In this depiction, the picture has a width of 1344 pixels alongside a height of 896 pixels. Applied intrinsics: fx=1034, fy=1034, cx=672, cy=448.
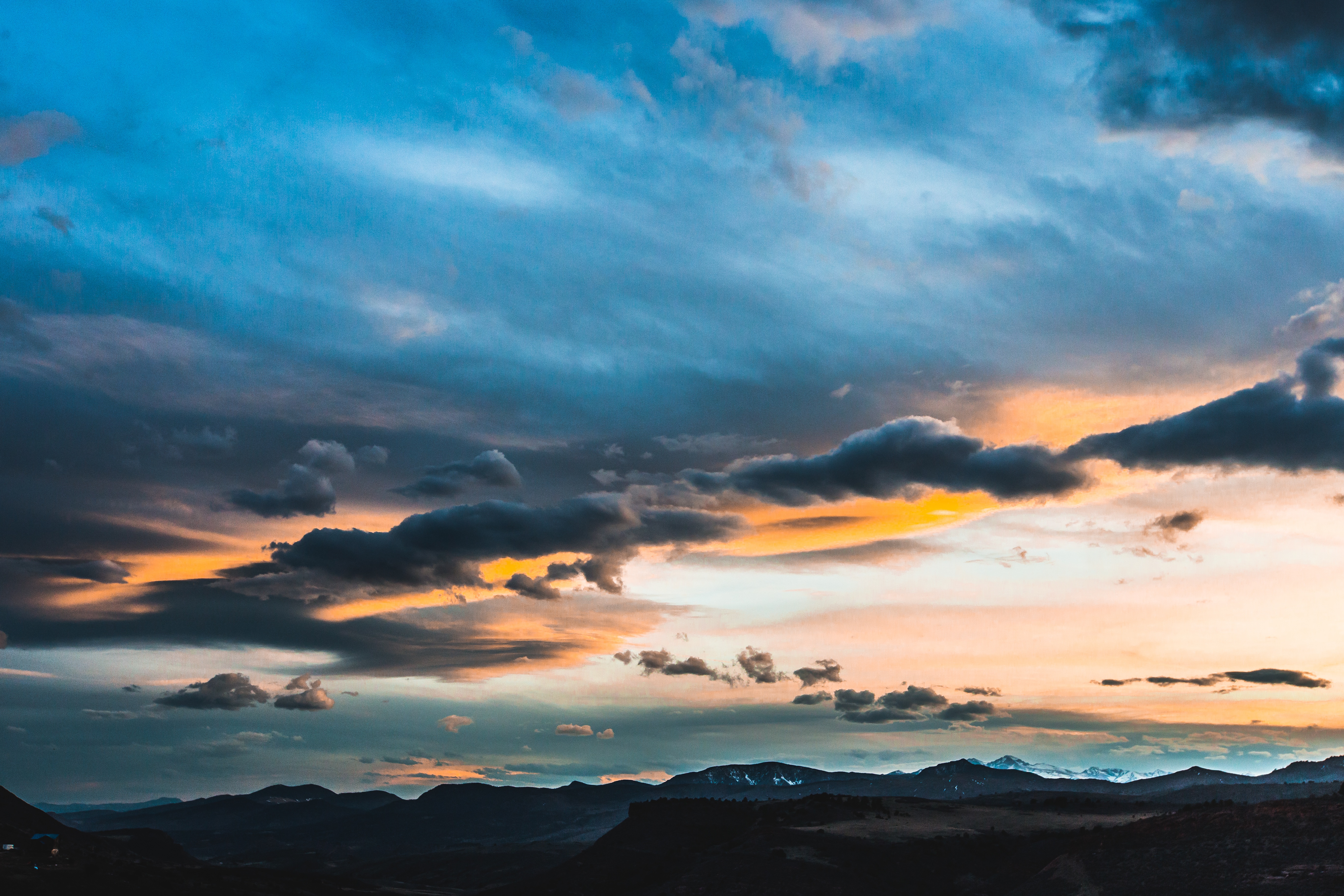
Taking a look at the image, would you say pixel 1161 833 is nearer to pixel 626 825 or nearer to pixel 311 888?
pixel 626 825

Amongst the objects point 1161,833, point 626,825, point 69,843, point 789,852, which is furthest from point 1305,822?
point 69,843

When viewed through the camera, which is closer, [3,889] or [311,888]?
[3,889]

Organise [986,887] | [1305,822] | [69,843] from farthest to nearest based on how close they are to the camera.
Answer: [69,843] → [986,887] → [1305,822]

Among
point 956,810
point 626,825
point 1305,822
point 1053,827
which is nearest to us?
point 1305,822

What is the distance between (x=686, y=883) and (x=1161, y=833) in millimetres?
52046

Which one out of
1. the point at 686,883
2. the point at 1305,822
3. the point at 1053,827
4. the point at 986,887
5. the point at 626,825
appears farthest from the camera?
the point at 626,825

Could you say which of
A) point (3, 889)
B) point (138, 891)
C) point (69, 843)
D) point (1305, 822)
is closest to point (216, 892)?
point (138, 891)

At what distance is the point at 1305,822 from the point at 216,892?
395 feet

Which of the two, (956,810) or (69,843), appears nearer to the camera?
(69,843)

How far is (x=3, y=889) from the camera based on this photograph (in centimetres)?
9938

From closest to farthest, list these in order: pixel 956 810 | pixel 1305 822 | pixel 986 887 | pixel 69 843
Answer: pixel 1305 822
pixel 986 887
pixel 69 843
pixel 956 810

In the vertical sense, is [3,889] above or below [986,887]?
above

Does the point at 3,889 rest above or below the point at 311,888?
above

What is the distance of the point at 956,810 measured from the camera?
170m
